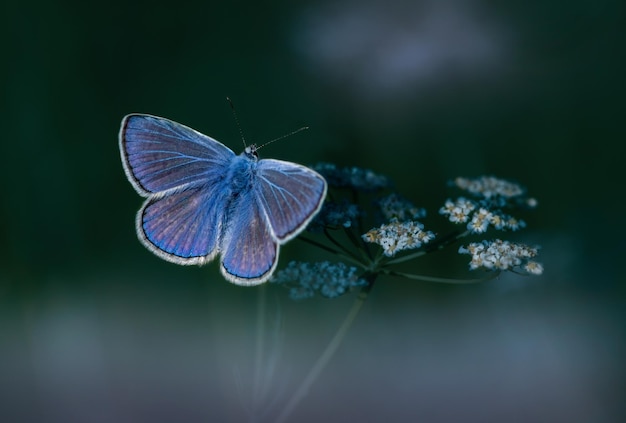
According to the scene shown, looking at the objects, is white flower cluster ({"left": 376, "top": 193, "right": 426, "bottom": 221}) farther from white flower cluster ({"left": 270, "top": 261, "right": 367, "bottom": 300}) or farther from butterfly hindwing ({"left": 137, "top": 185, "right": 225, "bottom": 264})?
butterfly hindwing ({"left": 137, "top": 185, "right": 225, "bottom": 264})

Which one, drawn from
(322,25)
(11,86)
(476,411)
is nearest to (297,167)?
(476,411)

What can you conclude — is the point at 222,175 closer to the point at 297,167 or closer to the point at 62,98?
the point at 297,167

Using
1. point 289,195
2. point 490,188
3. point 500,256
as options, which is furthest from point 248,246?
point 490,188

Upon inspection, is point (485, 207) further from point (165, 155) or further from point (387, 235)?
point (165, 155)

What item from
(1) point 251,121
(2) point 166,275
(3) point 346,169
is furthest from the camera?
(1) point 251,121

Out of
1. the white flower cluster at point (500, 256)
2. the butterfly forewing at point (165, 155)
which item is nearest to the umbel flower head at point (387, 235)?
the white flower cluster at point (500, 256)

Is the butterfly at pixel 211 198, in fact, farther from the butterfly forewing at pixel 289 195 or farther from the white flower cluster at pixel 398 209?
the white flower cluster at pixel 398 209
